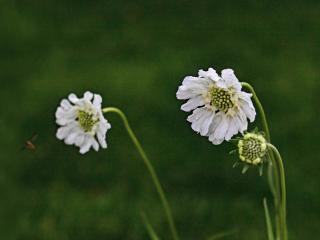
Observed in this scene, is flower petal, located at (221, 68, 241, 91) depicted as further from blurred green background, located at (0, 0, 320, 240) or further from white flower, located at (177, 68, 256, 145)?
blurred green background, located at (0, 0, 320, 240)

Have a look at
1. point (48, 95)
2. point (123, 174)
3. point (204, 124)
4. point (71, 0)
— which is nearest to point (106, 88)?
point (48, 95)

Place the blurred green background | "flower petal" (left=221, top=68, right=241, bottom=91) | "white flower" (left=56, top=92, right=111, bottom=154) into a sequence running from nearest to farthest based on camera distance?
1. "flower petal" (left=221, top=68, right=241, bottom=91)
2. "white flower" (left=56, top=92, right=111, bottom=154)
3. the blurred green background

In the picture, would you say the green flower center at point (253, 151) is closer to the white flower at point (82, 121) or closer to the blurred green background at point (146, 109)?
the white flower at point (82, 121)

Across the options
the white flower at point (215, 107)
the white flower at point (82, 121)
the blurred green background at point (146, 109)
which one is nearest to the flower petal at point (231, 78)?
the white flower at point (215, 107)

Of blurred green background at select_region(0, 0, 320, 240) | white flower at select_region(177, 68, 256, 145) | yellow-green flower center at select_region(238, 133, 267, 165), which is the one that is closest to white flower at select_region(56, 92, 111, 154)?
white flower at select_region(177, 68, 256, 145)

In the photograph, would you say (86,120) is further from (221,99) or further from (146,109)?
(146,109)

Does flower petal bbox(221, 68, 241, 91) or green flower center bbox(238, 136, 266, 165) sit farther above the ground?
flower petal bbox(221, 68, 241, 91)
